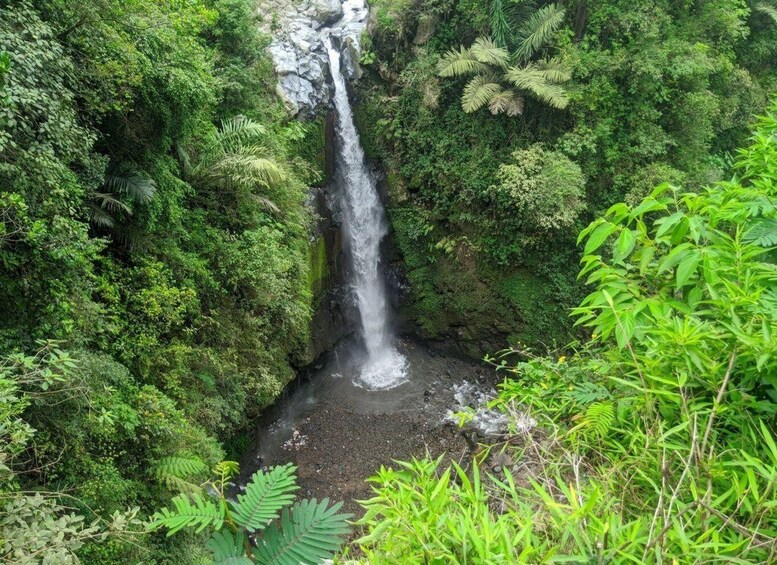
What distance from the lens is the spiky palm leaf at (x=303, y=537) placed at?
1759 mm

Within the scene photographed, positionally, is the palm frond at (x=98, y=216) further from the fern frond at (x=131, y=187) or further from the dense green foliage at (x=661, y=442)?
the dense green foliage at (x=661, y=442)

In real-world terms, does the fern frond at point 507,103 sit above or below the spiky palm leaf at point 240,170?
below

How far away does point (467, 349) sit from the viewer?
11820mm

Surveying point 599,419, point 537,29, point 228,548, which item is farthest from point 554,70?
point 228,548

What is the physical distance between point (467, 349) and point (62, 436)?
30.7 feet

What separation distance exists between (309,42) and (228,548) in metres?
12.5

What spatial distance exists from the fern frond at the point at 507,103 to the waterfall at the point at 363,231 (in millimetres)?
3677

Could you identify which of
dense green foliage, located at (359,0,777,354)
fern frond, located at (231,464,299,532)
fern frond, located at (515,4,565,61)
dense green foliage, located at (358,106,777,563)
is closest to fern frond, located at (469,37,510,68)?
dense green foliage, located at (359,0,777,354)

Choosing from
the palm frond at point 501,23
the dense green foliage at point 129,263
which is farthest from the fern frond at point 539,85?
the dense green foliage at point 129,263

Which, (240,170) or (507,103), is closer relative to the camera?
(240,170)

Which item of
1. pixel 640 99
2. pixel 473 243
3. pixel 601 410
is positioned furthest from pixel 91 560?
pixel 640 99

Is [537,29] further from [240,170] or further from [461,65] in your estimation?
[240,170]

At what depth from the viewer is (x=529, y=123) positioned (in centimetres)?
1027

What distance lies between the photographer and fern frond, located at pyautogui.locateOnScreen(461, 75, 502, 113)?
32.3 feet
